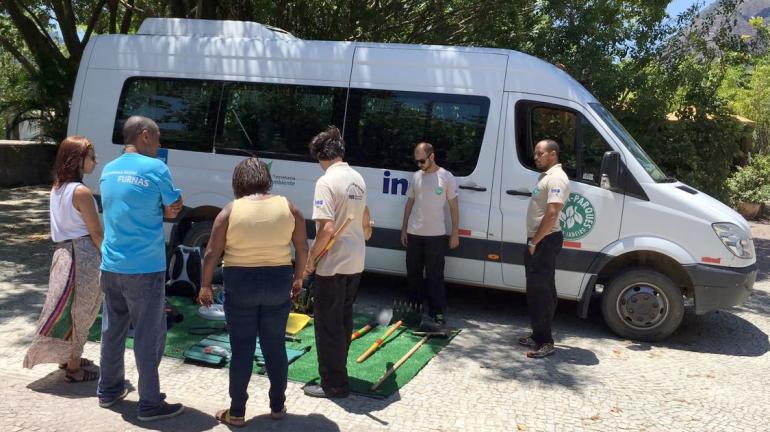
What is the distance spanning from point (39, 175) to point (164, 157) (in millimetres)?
11487

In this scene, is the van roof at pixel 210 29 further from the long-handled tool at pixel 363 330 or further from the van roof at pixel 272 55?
the long-handled tool at pixel 363 330

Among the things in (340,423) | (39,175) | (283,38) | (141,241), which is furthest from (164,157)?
(39,175)

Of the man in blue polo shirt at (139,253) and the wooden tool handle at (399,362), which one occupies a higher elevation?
the man in blue polo shirt at (139,253)

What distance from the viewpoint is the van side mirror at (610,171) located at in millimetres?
6234

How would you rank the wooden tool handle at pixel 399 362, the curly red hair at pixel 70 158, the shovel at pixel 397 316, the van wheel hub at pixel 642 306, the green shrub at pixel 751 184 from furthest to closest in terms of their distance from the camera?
1. the green shrub at pixel 751 184
2. the van wheel hub at pixel 642 306
3. the shovel at pixel 397 316
4. the wooden tool handle at pixel 399 362
5. the curly red hair at pixel 70 158

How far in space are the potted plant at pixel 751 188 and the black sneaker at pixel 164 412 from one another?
54.4 feet

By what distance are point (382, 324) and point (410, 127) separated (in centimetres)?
197

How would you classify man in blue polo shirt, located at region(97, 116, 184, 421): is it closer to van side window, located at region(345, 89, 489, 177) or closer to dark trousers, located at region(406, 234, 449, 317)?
dark trousers, located at region(406, 234, 449, 317)

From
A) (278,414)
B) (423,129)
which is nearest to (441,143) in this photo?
(423,129)

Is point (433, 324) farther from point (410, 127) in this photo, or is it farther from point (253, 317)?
point (253, 317)

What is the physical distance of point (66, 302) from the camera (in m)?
4.68

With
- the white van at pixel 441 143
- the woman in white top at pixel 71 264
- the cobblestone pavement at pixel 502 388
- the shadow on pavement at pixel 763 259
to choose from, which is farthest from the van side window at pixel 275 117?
the shadow on pavement at pixel 763 259

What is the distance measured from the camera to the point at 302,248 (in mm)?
4262

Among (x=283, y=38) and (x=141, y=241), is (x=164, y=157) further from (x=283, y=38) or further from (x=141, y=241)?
(x=141, y=241)
